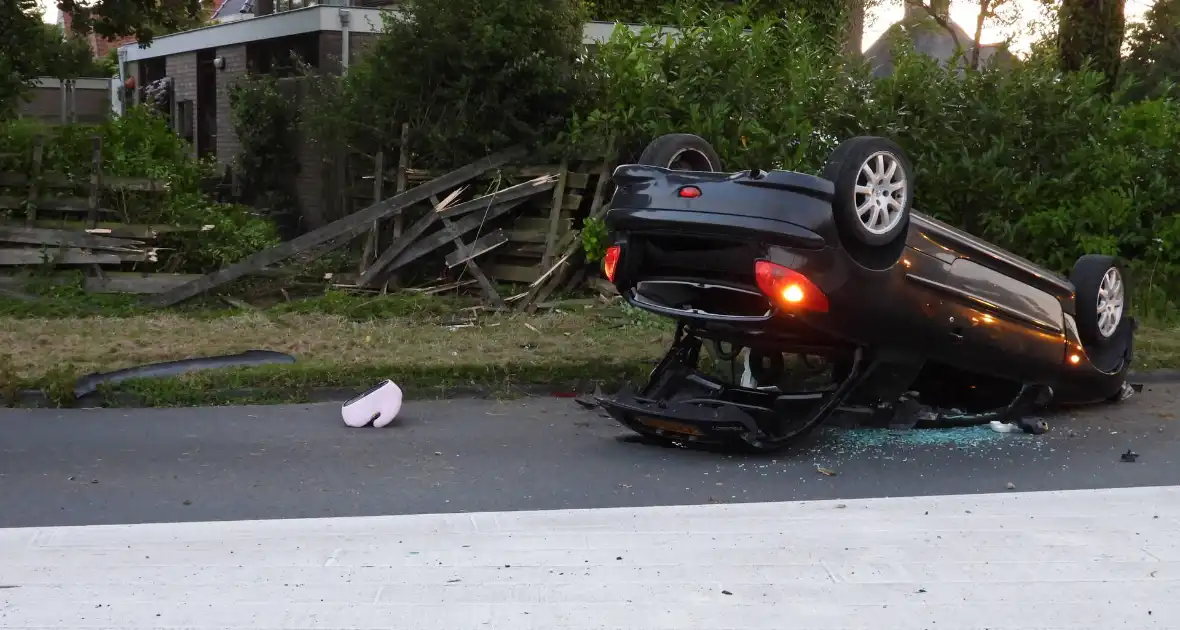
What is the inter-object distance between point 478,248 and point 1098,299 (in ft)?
21.4

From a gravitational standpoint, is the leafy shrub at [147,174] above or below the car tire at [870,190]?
below

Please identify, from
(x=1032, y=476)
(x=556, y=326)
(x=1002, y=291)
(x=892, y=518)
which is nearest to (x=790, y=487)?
(x=892, y=518)

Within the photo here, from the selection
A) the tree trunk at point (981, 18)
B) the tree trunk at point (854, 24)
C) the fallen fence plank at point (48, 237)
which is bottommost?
the fallen fence plank at point (48, 237)

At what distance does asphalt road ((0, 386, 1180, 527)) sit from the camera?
6414 mm

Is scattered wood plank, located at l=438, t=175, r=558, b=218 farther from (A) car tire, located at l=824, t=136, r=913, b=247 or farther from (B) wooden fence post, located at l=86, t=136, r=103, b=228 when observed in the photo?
(A) car tire, located at l=824, t=136, r=913, b=247

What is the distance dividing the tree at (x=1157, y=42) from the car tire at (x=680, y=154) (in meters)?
16.8

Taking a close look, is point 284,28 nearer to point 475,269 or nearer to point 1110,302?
point 475,269

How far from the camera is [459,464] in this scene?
719 cm

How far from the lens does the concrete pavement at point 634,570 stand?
15.5 ft

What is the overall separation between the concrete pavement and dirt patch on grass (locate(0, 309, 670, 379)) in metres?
3.65

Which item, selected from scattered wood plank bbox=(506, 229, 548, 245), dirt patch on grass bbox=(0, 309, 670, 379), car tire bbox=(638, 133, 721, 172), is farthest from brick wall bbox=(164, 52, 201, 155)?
car tire bbox=(638, 133, 721, 172)

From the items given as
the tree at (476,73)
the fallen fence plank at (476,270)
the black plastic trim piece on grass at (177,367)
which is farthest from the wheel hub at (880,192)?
the tree at (476,73)

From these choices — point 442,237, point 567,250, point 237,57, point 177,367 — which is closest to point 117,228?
Result: point 442,237

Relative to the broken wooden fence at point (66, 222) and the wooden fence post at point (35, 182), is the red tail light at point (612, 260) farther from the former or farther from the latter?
the wooden fence post at point (35, 182)
